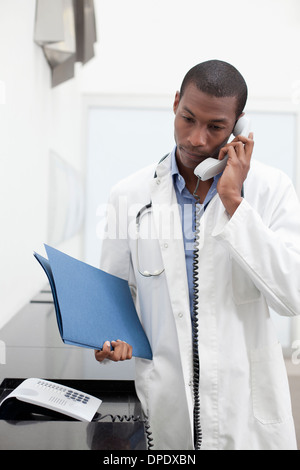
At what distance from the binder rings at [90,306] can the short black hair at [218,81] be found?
18.2 inches

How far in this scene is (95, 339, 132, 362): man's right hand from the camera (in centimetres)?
90

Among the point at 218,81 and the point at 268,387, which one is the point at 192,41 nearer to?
the point at 218,81

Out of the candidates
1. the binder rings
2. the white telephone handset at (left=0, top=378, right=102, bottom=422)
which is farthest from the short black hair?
the white telephone handset at (left=0, top=378, right=102, bottom=422)

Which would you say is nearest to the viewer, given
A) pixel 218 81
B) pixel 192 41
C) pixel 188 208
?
pixel 218 81

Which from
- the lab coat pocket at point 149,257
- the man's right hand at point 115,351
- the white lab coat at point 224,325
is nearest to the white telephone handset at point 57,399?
the man's right hand at point 115,351

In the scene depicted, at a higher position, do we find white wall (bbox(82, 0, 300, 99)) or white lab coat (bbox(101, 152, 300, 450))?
white wall (bbox(82, 0, 300, 99))

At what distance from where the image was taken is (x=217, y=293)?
3.35 ft

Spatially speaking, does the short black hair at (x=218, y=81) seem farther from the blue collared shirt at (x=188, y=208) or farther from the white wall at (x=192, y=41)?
the white wall at (x=192, y=41)

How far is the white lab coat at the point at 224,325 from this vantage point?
3.13 feet

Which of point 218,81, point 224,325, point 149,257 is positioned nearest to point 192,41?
point 218,81

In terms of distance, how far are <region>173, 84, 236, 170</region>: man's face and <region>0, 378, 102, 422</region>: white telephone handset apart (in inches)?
22.6

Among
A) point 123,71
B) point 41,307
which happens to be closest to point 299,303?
point 41,307

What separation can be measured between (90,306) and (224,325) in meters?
0.30

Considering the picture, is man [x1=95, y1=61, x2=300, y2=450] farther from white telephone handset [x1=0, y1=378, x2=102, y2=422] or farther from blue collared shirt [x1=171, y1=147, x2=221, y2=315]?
white telephone handset [x1=0, y1=378, x2=102, y2=422]
